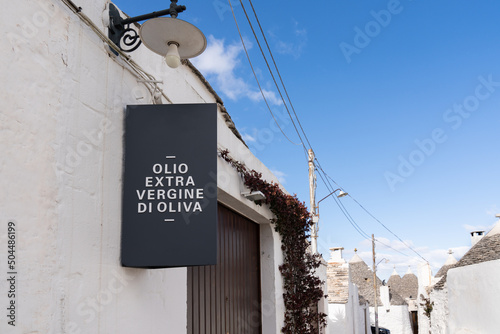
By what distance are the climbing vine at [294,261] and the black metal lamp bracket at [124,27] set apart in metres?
3.46

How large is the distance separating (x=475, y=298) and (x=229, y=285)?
11241 millimetres

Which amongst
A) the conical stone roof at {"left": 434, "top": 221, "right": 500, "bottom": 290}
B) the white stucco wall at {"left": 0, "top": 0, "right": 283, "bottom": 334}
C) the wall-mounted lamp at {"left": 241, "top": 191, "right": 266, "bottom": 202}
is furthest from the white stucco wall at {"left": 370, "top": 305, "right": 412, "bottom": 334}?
the white stucco wall at {"left": 0, "top": 0, "right": 283, "bottom": 334}

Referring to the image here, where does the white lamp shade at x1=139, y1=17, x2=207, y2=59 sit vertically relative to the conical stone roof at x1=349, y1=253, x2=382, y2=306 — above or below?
above

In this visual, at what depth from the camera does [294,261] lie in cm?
777

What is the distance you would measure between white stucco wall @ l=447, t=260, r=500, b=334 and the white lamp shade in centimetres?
1236

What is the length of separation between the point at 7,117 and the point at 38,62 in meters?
0.42

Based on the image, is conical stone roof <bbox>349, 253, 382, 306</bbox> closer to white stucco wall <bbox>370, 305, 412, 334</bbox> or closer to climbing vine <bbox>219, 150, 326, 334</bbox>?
white stucco wall <bbox>370, 305, 412, 334</bbox>

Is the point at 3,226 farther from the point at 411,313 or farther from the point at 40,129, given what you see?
the point at 411,313

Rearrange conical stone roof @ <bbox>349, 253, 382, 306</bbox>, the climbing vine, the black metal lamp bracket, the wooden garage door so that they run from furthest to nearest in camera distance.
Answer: conical stone roof @ <bbox>349, 253, 382, 306</bbox> < the climbing vine < the wooden garage door < the black metal lamp bracket

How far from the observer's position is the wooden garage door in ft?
15.9

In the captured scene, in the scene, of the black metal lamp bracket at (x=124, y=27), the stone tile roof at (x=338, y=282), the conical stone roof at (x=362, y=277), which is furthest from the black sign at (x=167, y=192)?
the conical stone roof at (x=362, y=277)

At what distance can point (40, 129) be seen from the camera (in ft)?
8.34

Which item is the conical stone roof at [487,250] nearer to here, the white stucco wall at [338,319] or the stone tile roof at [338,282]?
the white stucco wall at [338,319]

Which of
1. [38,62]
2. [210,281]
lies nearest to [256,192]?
[210,281]
